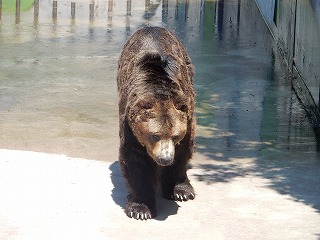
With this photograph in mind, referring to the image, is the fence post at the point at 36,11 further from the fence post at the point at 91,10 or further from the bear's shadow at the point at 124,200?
the bear's shadow at the point at 124,200

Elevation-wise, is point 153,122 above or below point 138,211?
above

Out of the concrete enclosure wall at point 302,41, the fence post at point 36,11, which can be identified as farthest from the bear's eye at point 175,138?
the fence post at point 36,11

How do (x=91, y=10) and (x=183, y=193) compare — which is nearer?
(x=183, y=193)

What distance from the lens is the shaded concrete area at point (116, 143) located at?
27.4ft

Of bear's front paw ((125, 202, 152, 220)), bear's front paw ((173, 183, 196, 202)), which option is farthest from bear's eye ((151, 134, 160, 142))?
bear's front paw ((173, 183, 196, 202))

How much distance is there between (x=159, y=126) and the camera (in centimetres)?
802

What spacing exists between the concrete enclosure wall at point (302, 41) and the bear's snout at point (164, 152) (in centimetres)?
444

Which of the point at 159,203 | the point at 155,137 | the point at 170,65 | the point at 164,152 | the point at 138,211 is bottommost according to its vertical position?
the point at 159,203

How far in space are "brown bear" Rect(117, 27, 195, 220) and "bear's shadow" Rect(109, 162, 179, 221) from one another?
0.08 metres

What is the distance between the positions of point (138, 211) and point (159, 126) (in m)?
0.94

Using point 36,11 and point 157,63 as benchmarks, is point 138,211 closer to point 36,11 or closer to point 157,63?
point 157,63

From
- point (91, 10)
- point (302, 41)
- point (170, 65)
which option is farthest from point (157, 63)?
point (91, 10)

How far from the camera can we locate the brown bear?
8062 mm

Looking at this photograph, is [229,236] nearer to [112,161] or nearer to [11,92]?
[112,161]
